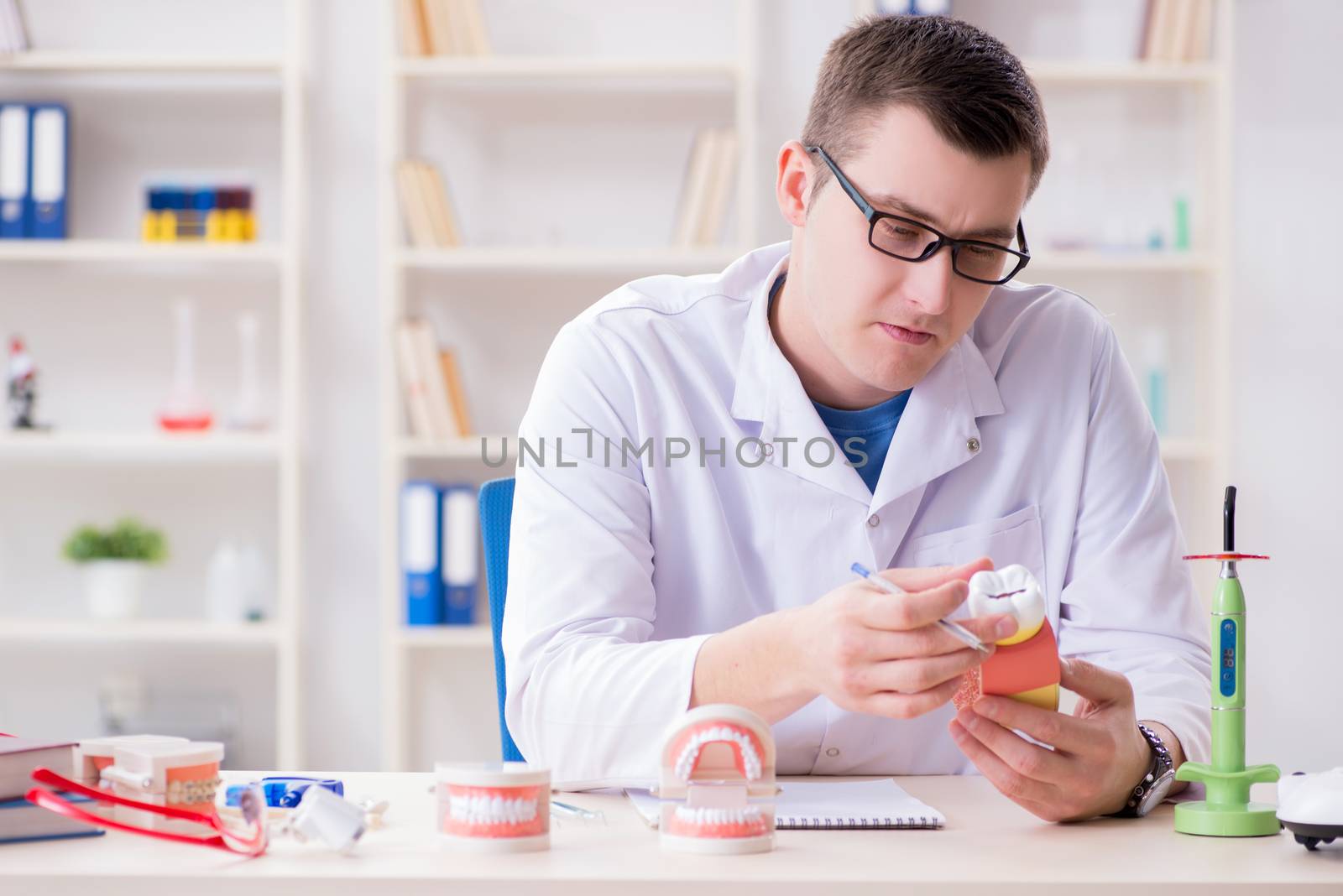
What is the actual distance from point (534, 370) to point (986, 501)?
1888 mm

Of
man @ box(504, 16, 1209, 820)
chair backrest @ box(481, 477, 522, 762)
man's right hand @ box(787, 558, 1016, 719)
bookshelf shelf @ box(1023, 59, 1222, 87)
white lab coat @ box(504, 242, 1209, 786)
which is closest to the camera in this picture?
man's right hand @ box(787, 558, 1016, 719)

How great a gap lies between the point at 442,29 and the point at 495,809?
2.43 meters

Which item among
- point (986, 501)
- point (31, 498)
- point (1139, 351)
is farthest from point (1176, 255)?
point (31, 498)

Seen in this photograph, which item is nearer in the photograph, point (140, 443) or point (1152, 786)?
point (1152, 786)

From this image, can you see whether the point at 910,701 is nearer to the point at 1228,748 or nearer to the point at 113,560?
the point at 1228,748

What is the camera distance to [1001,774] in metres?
0.95

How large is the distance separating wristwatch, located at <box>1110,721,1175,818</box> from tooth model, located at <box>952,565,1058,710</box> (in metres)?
0.12

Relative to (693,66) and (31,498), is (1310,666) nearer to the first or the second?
(693,66)

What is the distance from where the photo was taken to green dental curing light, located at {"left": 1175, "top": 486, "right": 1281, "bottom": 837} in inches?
36.2

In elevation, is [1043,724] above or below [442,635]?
above

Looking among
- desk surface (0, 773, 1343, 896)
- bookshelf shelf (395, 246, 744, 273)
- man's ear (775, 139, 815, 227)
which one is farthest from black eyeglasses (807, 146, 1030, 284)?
bookshelf shelf (395, 246, 744, 273)

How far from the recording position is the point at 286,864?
81 cm

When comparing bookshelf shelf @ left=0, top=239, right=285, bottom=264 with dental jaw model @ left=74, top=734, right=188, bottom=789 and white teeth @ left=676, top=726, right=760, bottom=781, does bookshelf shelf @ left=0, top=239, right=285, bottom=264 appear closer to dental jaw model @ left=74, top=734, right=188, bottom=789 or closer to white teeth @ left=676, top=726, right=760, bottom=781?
dental jaw model @ left=74, top=734, right=188, bottom=789

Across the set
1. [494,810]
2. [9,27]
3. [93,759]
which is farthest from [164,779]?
[9,27]
